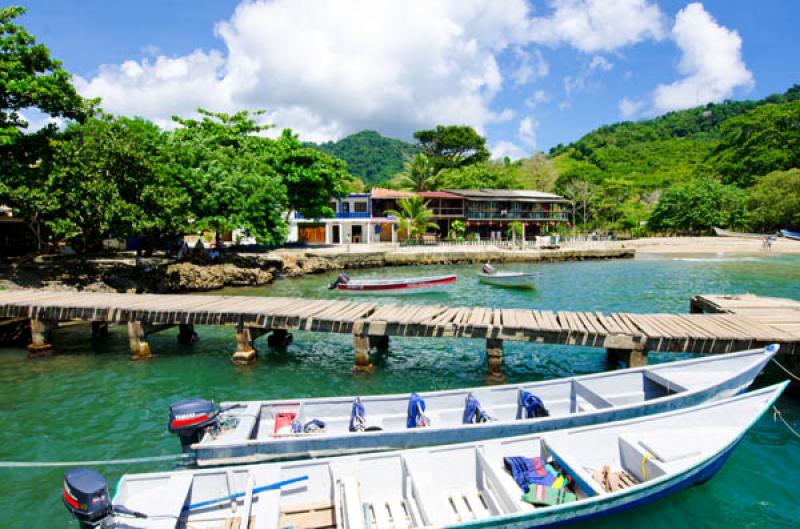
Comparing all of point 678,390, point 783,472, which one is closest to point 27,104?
point 678,390

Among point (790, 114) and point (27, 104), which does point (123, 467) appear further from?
point (790, 114)

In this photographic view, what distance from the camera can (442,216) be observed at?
6009 centimetres

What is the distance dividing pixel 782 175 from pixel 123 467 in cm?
7930

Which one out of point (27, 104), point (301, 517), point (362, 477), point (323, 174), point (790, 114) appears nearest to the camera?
point (301, 517)

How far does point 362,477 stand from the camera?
23.8 ft

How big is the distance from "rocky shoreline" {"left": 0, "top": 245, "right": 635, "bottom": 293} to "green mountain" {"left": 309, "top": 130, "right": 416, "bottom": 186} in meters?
67.1

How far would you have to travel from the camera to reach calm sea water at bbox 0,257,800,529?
8156 mm

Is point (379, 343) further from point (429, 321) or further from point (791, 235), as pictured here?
point (791, 235)

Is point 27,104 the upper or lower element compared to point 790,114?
lower

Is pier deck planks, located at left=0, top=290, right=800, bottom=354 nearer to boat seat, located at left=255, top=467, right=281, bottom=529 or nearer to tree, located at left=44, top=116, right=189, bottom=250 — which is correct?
tree, located at left=44, top=116, right=189, bottom=250

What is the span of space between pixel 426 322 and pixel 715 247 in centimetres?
5739

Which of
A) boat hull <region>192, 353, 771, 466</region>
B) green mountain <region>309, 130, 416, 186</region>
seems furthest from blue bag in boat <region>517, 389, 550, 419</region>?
green mountain <region>309, 130, 416, 186</region>

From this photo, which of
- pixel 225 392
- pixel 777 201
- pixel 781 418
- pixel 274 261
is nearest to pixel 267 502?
pixel 225 392

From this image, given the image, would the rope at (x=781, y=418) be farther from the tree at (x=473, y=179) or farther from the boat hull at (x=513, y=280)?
the tree at (x=473, y=179)
